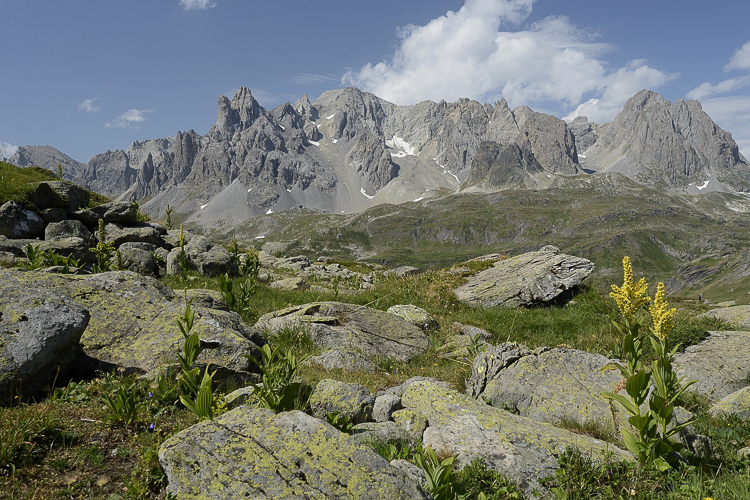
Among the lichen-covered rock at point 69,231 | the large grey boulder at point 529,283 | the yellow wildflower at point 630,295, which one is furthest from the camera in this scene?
the lichen-covered rock at point 69,231

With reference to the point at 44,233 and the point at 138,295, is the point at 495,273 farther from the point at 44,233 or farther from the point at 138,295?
the point at 44,233

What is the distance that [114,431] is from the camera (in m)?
5.49

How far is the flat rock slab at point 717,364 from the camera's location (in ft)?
31.4

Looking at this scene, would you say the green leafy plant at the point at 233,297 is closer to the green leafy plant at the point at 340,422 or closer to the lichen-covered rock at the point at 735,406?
the green leafy plant at the point at 340,422

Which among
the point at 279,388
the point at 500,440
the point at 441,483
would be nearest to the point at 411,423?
the point at 500,440

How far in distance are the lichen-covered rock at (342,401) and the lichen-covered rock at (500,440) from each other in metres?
1.00

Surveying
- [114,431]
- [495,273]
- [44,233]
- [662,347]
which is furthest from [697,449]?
[44,233]

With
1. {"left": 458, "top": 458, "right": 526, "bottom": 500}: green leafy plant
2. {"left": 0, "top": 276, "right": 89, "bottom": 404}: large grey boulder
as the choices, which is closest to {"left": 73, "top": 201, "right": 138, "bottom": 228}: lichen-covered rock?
{"left": 0, "top": 276, "right": 89, "bottom": 404}: large grey boulder

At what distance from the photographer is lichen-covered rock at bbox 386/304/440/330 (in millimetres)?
15070

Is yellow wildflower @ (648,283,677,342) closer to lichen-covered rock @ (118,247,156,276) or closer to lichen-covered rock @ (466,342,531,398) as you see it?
lichen-covered rock @ (466,342,531,398)

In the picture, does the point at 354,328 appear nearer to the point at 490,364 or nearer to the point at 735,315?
the point at 490,364

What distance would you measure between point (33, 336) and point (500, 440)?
7477mm

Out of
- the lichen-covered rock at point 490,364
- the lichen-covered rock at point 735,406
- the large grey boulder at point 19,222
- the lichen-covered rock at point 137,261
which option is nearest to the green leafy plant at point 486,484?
the lichen-covered rock at point 490,364

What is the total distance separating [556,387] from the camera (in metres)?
8.08
